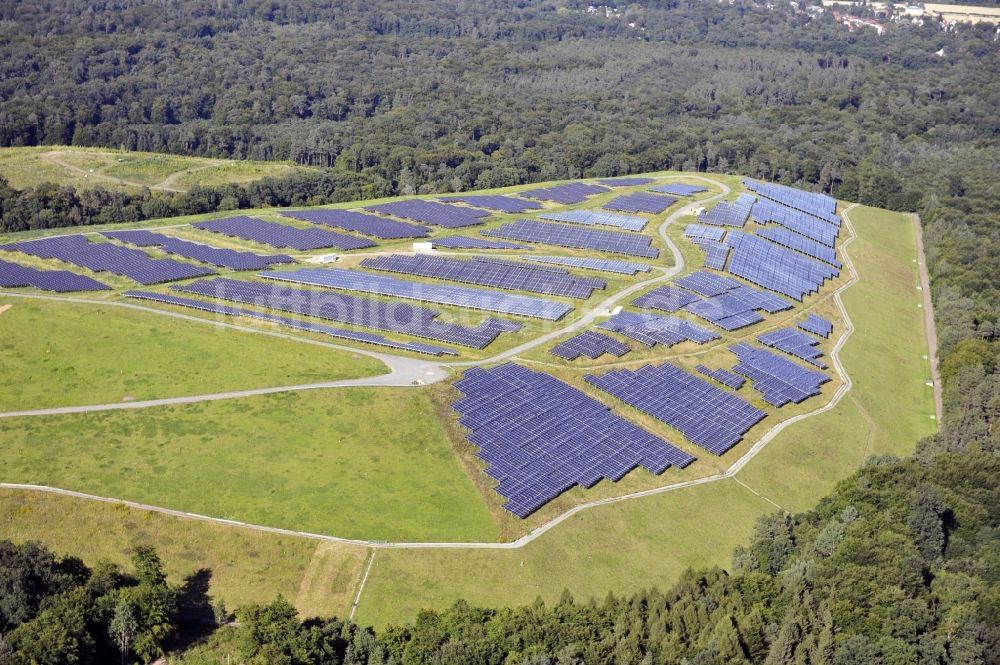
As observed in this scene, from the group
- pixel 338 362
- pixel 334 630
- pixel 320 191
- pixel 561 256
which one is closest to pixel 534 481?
pixel 334 630

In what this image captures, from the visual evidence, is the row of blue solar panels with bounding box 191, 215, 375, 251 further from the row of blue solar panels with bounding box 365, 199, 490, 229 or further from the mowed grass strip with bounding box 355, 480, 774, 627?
the mowed grass strip with bounding box 355, 480, 774, 627

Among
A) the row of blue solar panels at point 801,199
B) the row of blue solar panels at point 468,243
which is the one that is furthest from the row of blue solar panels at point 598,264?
the row of blue solar panels at point 801,199

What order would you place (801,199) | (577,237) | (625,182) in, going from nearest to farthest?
(577,237), (801,199), (625,182)

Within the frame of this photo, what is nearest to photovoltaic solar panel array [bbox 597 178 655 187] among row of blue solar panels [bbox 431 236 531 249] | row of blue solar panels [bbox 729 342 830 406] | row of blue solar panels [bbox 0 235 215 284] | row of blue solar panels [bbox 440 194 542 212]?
row of blue solar panels [bbox 440 194 542 212]

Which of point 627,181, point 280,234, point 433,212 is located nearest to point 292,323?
point 280,234

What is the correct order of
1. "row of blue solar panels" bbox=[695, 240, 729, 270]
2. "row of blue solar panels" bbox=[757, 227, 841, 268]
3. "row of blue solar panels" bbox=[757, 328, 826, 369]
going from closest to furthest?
1. "row of blue solar panels" bbox=[757, 328, 826, 369]
2. "row of blue solar panels" bbox=[695, 240, 729, 270]
3. "row of blue solar panels" bbox=[757, 227, 841, 268]

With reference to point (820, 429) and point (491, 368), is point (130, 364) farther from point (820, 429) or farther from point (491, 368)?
point (820, 429)

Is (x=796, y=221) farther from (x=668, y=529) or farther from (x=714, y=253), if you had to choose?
(x=668, y=529)
